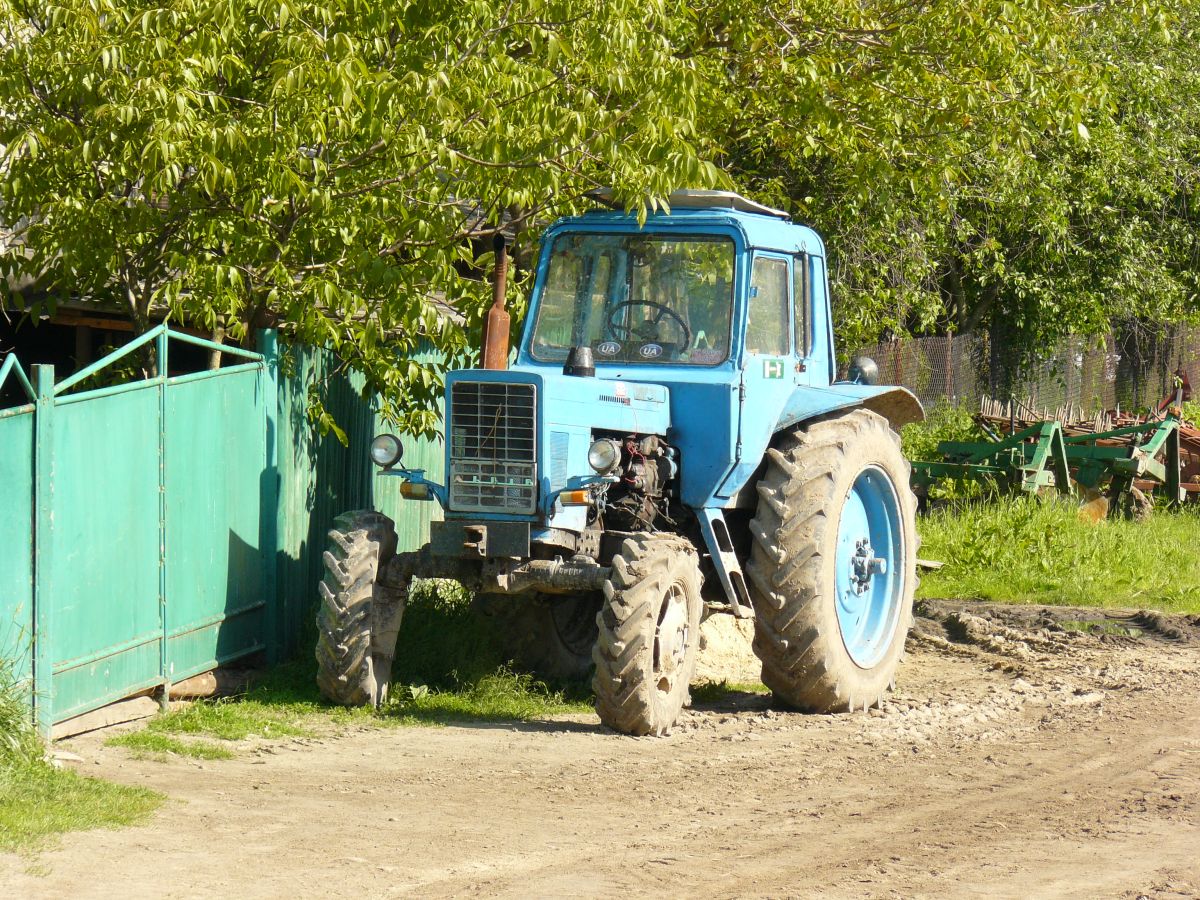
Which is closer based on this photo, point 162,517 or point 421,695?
point 162,517

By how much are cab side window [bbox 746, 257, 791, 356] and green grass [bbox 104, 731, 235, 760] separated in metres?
3.52

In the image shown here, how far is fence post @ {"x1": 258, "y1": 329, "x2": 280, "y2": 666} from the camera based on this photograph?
932cm

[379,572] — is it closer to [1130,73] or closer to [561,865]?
[561,865]

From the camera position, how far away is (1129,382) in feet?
86.7

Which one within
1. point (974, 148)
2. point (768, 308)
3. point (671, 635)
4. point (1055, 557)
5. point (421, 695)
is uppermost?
point (974, 148)

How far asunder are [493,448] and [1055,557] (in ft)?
23.6

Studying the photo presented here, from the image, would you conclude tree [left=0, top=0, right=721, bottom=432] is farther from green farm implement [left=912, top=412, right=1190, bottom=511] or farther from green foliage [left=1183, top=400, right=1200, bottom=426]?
green foliage [left=1183, top=400, right=1200, bottom=426]

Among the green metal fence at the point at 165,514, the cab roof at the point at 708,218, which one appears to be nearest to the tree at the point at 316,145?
the cab roof at the point at 708,218

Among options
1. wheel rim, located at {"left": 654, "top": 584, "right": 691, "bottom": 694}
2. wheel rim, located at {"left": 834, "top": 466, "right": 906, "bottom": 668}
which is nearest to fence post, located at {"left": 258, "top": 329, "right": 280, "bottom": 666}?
wheel rim, located at {"left": 654, "top": 584, "right": 691, "bottom": 694}

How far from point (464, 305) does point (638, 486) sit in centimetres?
191

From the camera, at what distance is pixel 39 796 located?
6.25 meters

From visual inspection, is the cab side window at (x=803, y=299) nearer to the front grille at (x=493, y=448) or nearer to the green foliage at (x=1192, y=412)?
the front grille at (x=493, y=448)

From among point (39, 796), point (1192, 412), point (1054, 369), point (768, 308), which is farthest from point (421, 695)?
point (1054, 369)

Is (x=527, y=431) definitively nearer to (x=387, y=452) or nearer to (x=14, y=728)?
(x=387, y=452)
